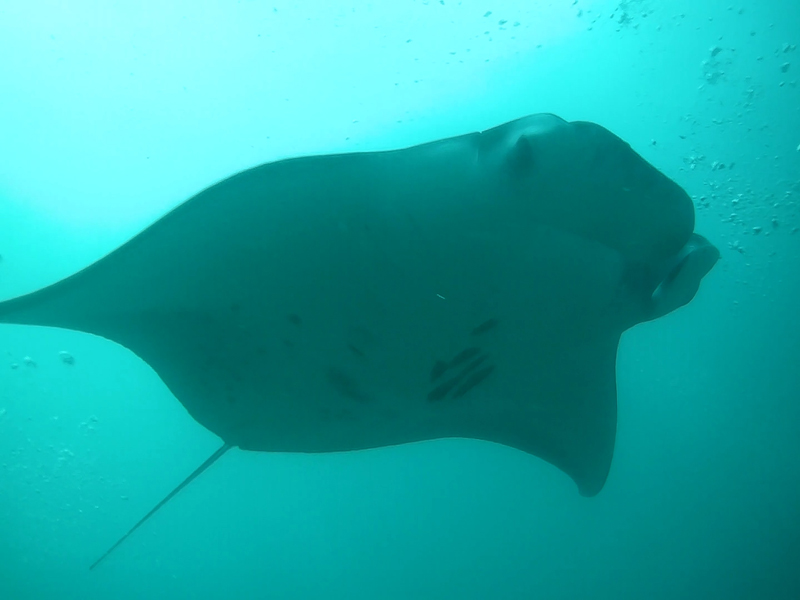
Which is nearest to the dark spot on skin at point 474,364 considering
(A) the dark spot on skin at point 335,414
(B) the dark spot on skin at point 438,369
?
(B) the dark spot on skin at point 438,369

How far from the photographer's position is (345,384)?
71.9 inches

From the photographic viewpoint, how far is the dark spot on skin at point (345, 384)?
1797mm

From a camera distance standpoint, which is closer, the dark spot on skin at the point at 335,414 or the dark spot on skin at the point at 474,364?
the dark spot on skin at the point at 474,364

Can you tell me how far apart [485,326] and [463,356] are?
184mm

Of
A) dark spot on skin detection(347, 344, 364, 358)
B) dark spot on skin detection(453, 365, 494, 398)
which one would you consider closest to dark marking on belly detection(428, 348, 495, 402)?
dark spot on skin detection(453, 365, 494, 398)

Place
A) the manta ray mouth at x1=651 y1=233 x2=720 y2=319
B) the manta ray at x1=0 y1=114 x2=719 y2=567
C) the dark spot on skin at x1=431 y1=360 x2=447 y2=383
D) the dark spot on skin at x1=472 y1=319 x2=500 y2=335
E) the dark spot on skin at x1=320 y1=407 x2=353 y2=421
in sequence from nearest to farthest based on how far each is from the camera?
the manta ray at x1=0 y1=114 x2=719 y2=567 → the manta ray mouth at x1=651 y1=233 x2=720 y2=319 → the dark spot on skin at x1=472 y1=319 x2=500 y2=335 → the dark spot on skin at x1=431 y1=360 x2=447 y2=383 → the dark spot on skin at x1=320 y1=407 x2=353 y2=421

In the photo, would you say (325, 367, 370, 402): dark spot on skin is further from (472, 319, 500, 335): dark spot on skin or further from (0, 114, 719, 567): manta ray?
(472, 319, 500, 335): dark spot on skin

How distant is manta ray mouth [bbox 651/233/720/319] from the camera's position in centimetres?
151

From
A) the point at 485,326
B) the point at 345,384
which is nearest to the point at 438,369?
the point at 485,326

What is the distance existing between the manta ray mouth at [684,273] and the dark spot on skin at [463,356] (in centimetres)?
72

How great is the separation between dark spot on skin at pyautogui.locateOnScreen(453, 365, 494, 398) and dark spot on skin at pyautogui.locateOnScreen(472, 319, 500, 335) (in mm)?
232

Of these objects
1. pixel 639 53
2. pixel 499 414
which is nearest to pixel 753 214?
pixel 639 53

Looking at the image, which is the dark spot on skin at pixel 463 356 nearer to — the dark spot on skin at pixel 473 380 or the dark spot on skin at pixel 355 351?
the dark spot on skin at pixel 473 380

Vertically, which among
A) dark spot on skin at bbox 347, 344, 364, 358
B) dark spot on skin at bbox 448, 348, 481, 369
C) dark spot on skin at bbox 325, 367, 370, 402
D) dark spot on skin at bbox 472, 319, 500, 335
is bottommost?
dark spot on skin at bbox 325, 367, 370, 402
